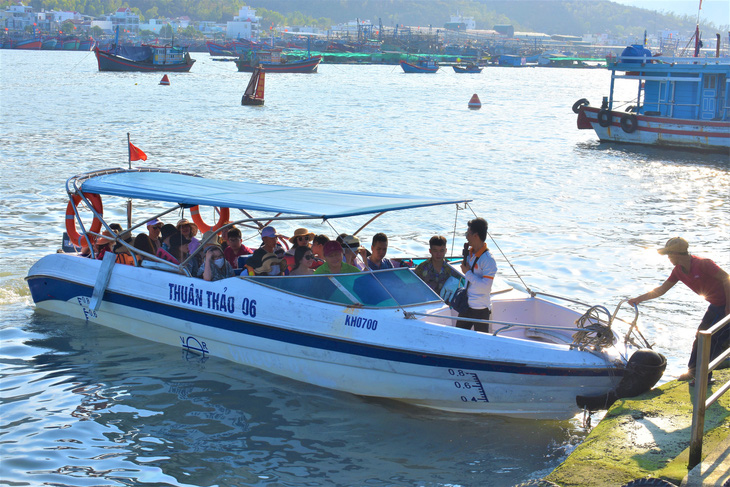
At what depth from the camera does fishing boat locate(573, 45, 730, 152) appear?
32.2 metres

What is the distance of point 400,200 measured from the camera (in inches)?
366

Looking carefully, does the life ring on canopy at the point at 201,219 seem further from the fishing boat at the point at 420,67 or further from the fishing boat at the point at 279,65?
the fishing boat at the point at 420,67

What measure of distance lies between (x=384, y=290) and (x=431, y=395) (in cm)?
125

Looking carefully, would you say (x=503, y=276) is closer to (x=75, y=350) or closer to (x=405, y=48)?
(x=75, y=350)

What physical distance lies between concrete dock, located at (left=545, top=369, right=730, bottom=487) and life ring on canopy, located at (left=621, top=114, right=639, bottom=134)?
29.6m

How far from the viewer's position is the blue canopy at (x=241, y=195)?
8727mm

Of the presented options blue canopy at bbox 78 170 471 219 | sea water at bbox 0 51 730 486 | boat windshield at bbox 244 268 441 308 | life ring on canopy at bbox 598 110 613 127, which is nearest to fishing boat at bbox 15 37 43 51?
sea water at bbox 0 51 730 486

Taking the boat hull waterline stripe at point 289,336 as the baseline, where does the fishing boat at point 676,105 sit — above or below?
above

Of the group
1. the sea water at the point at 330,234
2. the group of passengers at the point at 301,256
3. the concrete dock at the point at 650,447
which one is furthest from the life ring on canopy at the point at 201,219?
the concrete dock at the point at 650,447

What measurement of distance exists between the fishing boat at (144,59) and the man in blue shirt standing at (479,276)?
89737 millimetres

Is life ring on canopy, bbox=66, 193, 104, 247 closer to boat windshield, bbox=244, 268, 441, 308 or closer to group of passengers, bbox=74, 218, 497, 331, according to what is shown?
group of passengers, bbox=74, 218, 497, 331

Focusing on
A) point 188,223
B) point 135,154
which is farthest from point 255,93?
point 188,223

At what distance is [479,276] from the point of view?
8.34m

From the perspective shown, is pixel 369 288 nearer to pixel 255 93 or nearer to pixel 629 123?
pixel 629 123
